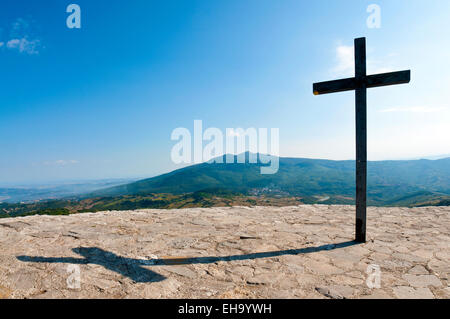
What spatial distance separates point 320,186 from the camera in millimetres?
164625

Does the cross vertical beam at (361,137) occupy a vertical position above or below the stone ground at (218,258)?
above

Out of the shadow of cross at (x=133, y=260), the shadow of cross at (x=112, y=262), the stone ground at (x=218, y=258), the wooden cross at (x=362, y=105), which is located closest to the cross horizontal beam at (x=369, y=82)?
the wooden cross at (x=362, y=105)

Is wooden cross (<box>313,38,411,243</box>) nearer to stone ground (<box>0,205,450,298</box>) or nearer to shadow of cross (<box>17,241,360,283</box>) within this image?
stone ground (<box>0,205,450,298</box>)

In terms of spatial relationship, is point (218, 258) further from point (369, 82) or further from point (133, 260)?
point (369, 82)

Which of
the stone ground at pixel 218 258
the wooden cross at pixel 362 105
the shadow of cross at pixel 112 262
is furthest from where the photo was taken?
the wooden cross at pixel 362 105

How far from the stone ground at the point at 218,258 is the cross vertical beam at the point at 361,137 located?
1.85 feet

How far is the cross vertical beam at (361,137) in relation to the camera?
16.4 ft

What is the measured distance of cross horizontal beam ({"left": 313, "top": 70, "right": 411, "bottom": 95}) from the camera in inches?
196

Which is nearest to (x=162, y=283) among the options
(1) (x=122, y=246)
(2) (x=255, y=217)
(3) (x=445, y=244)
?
(1) (x=122, y=246)

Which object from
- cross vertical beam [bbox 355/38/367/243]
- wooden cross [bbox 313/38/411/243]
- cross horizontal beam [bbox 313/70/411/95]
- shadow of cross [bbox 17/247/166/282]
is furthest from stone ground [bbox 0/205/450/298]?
cross horizontal beam [bbox 313/70/411/95]

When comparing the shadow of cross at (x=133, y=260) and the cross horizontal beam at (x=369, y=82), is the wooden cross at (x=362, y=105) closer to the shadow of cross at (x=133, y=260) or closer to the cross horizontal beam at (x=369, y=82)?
the cross horizontal beam at (x=369, y=82)

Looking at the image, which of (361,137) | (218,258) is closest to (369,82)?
(361,137)

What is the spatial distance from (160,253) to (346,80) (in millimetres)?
→ 5346
